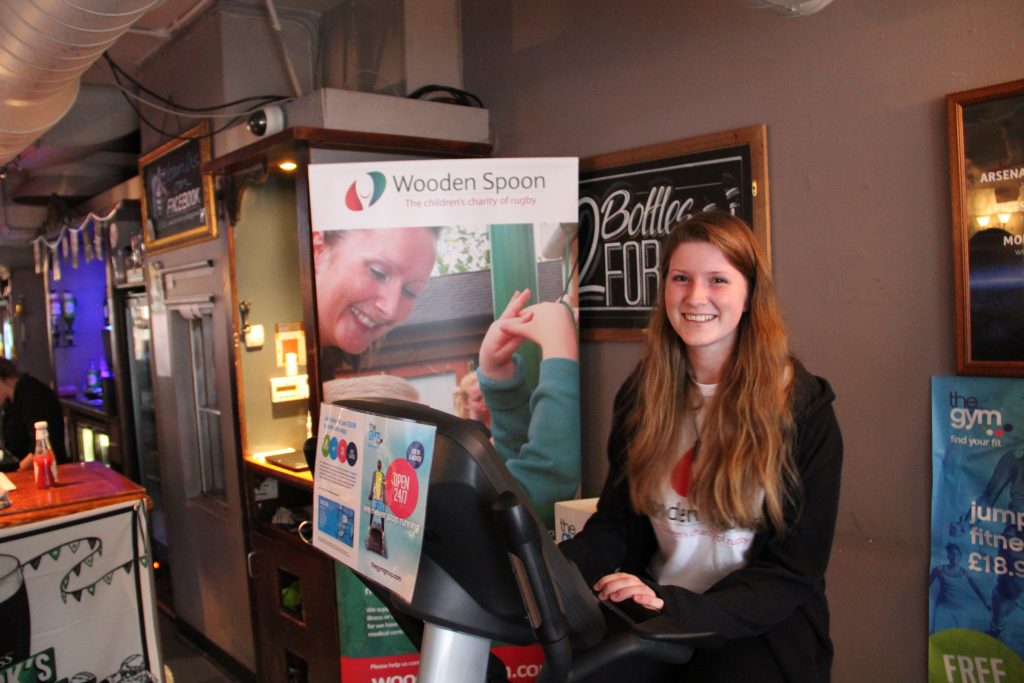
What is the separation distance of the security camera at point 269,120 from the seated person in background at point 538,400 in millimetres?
1274

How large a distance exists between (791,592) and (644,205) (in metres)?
1.81

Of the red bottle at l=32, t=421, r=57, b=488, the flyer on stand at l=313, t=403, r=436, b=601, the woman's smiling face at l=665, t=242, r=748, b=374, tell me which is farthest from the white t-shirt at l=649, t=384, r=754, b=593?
the red bottle at l=32, t=421, r=57, b=488

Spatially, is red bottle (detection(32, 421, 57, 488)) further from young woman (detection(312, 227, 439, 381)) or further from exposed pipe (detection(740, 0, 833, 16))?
exposed pipe (detection(740, 0, 833, 16))

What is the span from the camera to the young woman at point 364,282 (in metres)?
3.03

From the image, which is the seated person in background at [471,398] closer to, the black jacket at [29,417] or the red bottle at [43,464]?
the red bottle at [43,464]

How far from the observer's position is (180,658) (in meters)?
4.80

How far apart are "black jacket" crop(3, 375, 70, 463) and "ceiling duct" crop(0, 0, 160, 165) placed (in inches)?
103

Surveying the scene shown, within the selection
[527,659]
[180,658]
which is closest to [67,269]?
[180,658]

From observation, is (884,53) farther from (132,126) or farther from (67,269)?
(67,269)

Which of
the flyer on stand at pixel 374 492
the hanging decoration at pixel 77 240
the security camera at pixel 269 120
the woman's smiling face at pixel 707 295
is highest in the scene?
the security camera at pixel 269 120

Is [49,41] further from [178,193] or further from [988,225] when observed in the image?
[988,225]

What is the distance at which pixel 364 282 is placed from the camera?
10.0 ft

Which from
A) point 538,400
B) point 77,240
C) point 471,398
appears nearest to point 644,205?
point 538,400

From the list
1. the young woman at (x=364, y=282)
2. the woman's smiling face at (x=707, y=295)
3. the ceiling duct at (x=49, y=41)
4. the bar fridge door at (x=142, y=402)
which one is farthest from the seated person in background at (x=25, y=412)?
the woman's smiling face at (x=707, y=295)
